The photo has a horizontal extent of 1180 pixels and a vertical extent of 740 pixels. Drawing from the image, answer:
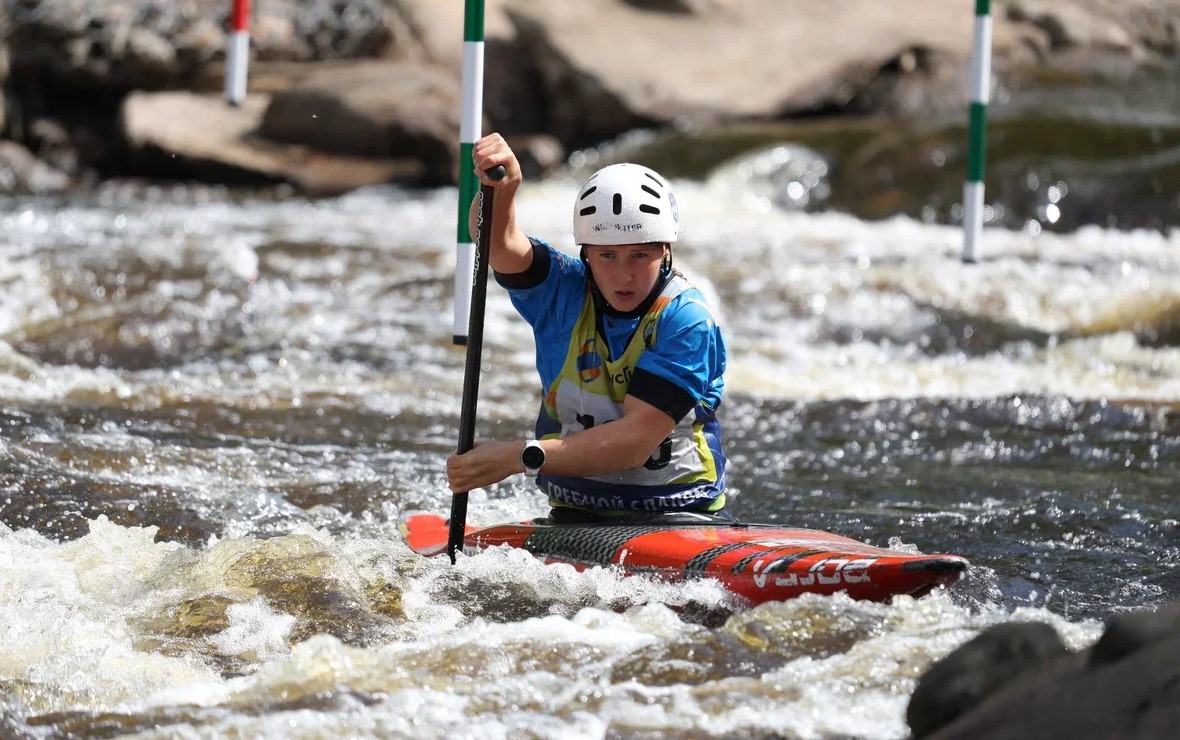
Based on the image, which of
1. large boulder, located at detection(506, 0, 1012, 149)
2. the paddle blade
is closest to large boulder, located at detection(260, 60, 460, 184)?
large boulder, located at detection(506, 0, 1012, 149)

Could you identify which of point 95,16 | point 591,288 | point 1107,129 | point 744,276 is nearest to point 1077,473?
point 591,288

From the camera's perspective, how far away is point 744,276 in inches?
360

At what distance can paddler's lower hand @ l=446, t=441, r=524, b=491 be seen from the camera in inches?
144

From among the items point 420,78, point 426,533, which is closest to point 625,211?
point 426,533

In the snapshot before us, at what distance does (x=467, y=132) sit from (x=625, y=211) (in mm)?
1522

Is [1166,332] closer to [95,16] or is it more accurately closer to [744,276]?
[744,276]

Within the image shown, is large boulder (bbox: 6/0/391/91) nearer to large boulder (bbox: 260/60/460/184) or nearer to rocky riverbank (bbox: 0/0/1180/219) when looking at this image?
rocky riverbank (bbox: 0/0/1180/219)

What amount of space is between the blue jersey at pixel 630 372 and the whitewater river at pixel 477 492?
296 millimetres

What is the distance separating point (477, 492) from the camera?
5.39 m

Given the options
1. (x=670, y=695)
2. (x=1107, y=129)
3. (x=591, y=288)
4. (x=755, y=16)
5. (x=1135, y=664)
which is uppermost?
(x=755, y=16)

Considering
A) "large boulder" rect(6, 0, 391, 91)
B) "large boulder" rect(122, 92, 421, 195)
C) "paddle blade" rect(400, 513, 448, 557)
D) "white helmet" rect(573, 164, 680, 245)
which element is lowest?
"paddle blade" rect(400, 513, 448, 557)

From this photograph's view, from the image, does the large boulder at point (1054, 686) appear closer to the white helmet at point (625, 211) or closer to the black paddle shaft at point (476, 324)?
the white helmet at point (625, 211)

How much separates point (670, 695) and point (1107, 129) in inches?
388

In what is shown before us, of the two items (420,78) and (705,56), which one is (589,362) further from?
(705,56)
